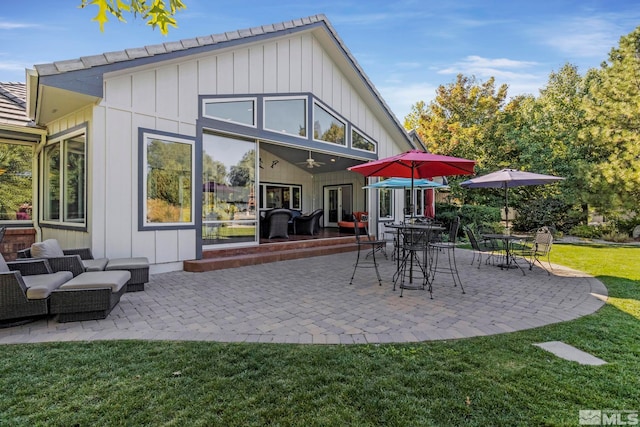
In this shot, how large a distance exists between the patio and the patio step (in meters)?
0.33

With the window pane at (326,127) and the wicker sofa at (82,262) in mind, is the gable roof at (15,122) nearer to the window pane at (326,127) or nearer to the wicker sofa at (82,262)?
the wicker sofa at (82,262)

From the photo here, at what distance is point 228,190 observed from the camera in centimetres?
796

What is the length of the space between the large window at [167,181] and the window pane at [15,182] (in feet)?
13.2

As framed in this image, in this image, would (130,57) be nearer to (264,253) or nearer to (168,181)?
(168,181)

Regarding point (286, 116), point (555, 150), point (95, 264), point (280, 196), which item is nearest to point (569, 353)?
point (95, 264)

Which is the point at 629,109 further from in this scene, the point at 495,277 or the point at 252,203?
the point at 252,203

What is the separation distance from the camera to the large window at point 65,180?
6312 mm

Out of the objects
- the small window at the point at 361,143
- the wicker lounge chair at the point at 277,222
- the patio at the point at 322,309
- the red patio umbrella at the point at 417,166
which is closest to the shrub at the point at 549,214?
the small window at the point at 361,143

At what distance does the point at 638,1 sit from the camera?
8727 mm

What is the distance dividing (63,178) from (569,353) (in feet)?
29.7

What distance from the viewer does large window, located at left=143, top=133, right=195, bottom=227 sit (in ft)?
21.2

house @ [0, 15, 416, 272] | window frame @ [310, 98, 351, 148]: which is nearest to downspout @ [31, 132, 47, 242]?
house @ [0, 15, 416, 272]

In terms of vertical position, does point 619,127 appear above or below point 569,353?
above

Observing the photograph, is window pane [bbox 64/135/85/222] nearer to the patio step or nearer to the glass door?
the patio step
